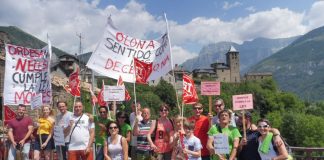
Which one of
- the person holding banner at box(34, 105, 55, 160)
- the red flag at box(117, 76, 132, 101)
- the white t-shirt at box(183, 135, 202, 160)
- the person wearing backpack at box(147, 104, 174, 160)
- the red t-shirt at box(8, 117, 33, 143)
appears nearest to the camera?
the white t-shirt at box(183, 135, 202, 160)

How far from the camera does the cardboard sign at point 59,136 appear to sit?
9023 millimetres

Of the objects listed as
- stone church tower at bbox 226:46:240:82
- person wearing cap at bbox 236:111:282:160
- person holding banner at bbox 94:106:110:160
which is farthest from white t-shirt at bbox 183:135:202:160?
stone church tower at bbox 226:46:240:82

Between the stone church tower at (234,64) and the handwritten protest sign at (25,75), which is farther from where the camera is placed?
the stone church tower at (234,64)

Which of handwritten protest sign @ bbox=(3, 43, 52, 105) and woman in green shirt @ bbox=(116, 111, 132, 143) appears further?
handwritten protest sign @ bbox=(3, 43, 52, 105)

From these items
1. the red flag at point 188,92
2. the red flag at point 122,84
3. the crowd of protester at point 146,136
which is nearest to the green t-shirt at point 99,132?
the crowd of protester at point 146,136

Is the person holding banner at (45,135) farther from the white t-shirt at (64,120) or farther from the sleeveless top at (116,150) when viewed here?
the sleeveless top at (116,150)

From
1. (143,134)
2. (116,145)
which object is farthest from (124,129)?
(116,145)

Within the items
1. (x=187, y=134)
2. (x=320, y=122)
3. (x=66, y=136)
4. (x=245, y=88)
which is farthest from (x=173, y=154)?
(x=245, y=88)

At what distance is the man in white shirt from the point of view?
8750 millimetres

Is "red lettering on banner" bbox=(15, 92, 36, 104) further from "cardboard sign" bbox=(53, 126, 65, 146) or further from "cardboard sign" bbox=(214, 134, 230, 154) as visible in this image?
"cardboard sign" bbox=(214, 134, 230, 154)

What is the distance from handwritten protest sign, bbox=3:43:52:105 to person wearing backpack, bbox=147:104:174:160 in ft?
11.2

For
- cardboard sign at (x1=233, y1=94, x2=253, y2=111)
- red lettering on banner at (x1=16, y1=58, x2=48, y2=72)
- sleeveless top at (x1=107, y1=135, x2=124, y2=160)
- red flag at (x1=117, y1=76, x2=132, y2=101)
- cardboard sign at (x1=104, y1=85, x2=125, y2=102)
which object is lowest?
sleeveless top at (x1=107, y1=135, x2=124, y2=160)

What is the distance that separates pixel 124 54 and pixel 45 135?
2729 millimetres

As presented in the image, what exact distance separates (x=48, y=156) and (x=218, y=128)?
463 cm
